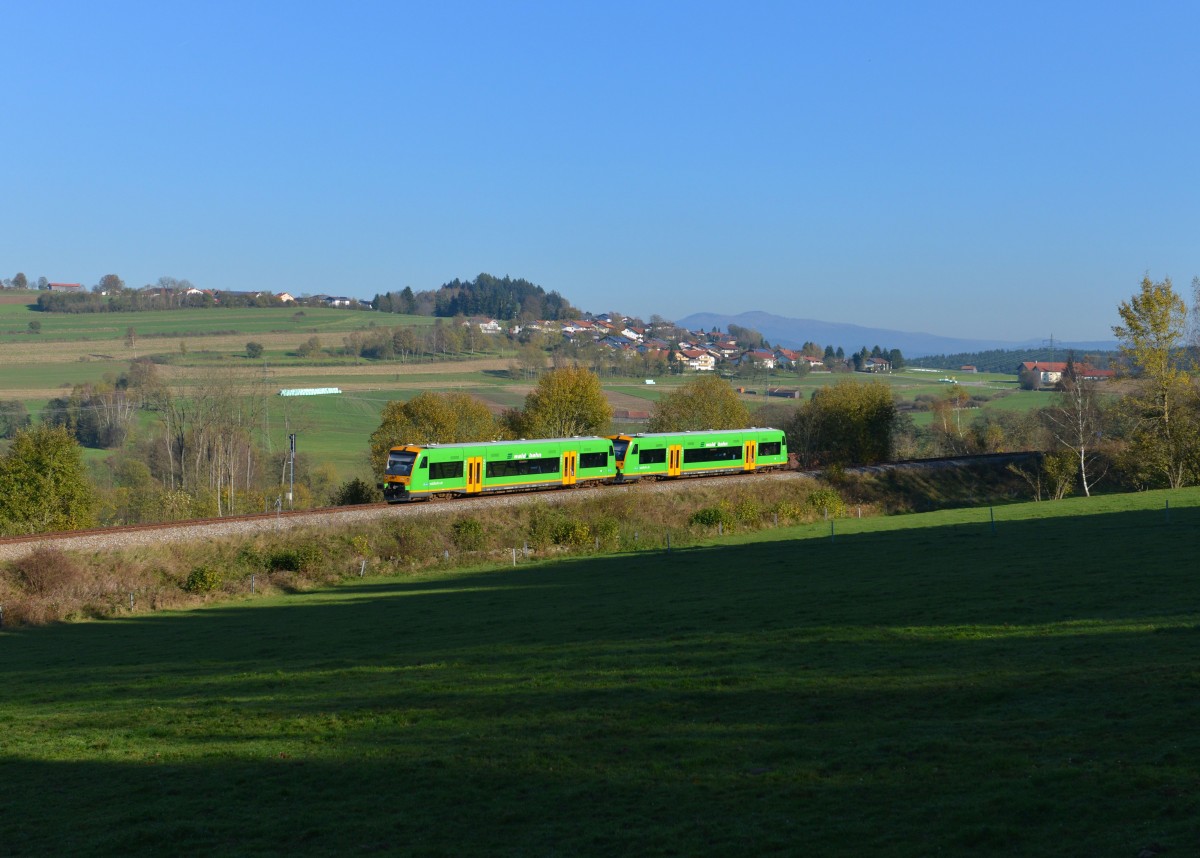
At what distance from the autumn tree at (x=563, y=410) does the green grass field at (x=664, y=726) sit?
57.3 metres

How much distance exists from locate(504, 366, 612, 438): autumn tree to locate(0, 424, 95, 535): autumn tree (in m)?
39.4

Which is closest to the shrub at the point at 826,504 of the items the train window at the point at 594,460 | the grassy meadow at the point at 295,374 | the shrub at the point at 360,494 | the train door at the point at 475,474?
the train window at the point at 594,460

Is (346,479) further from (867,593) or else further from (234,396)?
(867,593)

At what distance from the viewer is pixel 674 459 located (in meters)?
65.7

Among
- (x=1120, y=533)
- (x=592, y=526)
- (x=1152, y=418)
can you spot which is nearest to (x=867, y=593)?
(x=1120, y=533)

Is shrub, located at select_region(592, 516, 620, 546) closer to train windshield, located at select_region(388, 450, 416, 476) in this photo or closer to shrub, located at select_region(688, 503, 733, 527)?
shrub, located at select_region(688, 503, 733, 527)

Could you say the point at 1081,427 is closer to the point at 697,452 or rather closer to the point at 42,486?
the point at 697,452

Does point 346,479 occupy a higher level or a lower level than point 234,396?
lower

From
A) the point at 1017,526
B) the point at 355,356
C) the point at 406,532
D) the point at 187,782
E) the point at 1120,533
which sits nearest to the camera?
the point at 187,782

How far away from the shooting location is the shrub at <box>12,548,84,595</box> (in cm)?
4181

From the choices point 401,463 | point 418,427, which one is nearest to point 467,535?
point 401,463

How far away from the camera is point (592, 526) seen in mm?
56062

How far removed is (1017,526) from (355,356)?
144m

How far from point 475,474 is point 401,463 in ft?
12.6
